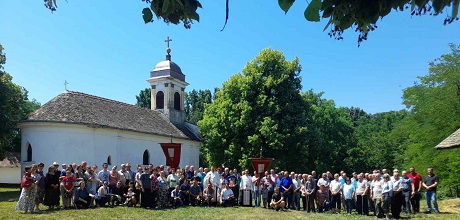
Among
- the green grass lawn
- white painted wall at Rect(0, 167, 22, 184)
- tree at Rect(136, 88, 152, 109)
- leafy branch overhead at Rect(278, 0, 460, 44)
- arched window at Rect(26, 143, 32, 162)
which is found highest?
tree at Rect(136, 88, 152, 109)

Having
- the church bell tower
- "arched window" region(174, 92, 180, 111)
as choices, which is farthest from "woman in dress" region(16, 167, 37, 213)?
"arched window" region(174, 92, 180, 111)

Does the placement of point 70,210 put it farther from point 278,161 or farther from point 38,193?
point 278,161

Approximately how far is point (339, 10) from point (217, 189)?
1485cm

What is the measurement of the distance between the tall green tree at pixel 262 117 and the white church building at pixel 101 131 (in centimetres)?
509

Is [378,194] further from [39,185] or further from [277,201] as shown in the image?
[39,185]

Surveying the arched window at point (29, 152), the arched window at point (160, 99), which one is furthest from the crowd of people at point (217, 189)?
the arched window at point (160, 99)

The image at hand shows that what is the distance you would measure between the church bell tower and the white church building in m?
0.09

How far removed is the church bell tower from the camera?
125ft

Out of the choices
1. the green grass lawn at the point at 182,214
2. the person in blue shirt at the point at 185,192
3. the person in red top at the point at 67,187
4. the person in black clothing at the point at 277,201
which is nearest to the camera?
the green grass lawn at the point at 182,214

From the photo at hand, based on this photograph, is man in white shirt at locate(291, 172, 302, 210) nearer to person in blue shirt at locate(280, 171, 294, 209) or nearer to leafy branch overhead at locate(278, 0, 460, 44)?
person in blue shirt at locate(280, 171, 294, 209)

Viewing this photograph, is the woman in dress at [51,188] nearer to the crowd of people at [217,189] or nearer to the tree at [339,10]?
the crowd of people at [217,189]

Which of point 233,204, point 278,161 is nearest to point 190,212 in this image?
point 233,204

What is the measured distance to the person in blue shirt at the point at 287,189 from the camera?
54.0 ft

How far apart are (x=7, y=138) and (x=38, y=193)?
16.1m
